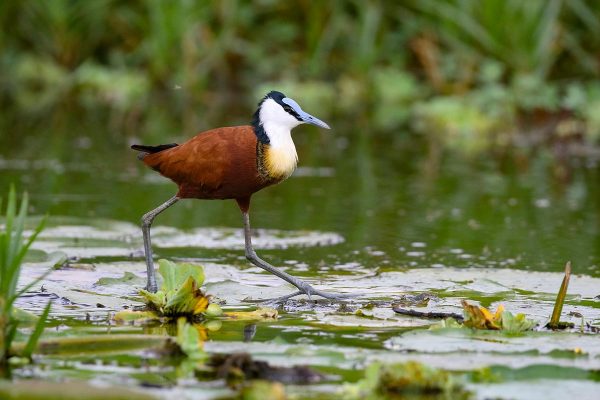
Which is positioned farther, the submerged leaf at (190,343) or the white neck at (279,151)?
the white neck at (279,151)

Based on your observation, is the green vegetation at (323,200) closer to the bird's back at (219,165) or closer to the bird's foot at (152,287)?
the bird's foot at (152,287)

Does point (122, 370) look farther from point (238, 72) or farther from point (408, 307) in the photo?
point (238, 72)

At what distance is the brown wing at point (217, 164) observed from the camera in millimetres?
5961

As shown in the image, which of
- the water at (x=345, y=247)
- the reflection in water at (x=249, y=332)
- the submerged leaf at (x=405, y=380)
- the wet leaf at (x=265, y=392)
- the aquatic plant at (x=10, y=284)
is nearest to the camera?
the wet leaf at (x=265, y=392)

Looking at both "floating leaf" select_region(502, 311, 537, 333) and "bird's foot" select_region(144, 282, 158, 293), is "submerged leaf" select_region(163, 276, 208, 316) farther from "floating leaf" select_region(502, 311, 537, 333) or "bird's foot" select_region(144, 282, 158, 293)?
"floating leaf" select_region(502, 311, 537, 333)

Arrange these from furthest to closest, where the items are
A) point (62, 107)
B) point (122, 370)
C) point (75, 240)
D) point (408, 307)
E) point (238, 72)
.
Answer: point (238, 72) → point (62, 107) → point (75, 240) → point (408, 307) → point (122, 370)

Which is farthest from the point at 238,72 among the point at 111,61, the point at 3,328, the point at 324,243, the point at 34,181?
the point at 3,328

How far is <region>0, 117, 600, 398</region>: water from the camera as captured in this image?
15.1 feet

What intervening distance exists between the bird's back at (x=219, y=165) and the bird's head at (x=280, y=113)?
0.31 feet

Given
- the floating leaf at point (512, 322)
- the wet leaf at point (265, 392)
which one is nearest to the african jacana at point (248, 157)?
the floating leaf at point (512, 322)

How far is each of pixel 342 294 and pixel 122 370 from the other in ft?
6.13

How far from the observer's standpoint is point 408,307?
571 cm

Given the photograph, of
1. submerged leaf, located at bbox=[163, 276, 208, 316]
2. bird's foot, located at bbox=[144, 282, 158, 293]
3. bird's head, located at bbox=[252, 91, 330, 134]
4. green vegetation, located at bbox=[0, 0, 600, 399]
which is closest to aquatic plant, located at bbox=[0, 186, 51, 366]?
green vegetation, located at bbox=[0, 0, 600, 399]

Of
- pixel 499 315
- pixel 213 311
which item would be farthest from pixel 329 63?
pixel 499 315
